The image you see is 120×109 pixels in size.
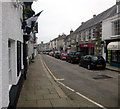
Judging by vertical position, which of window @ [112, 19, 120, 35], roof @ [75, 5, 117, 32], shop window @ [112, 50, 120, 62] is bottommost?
shop window @ [112, 50, 120, 62]

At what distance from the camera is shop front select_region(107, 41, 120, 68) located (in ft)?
48.3

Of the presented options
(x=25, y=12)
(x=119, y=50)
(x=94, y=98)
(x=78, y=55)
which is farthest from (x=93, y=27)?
(x=94, y=98)

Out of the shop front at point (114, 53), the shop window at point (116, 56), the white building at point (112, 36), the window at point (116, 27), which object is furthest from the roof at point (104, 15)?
the shop window at point (116, 56)

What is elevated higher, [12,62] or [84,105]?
[12,62]

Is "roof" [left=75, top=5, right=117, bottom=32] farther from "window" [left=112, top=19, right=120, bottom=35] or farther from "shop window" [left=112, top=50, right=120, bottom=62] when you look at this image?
"shop window" [left=112, top=50, right=120, bottom=62]

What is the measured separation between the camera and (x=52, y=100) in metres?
5.04

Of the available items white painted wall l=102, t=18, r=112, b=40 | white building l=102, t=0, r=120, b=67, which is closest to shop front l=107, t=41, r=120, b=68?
white building l=102, t=0, r=120, b=67

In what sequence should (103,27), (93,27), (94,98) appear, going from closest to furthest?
(94,98)
(103,27)
(93,27)

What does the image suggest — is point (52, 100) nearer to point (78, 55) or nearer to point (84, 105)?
point (84, 105)

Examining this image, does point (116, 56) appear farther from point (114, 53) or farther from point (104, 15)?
point (104, 15)

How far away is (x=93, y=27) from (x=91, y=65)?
1077 cm

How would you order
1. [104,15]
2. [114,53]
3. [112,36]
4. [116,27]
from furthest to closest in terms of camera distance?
1. [104,15]
2. [114,53]
3. [112,36]
4. [116,27]

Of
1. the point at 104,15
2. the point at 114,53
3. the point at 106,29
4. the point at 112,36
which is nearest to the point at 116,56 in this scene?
the point at 114,53

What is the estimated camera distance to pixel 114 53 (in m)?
16.4
